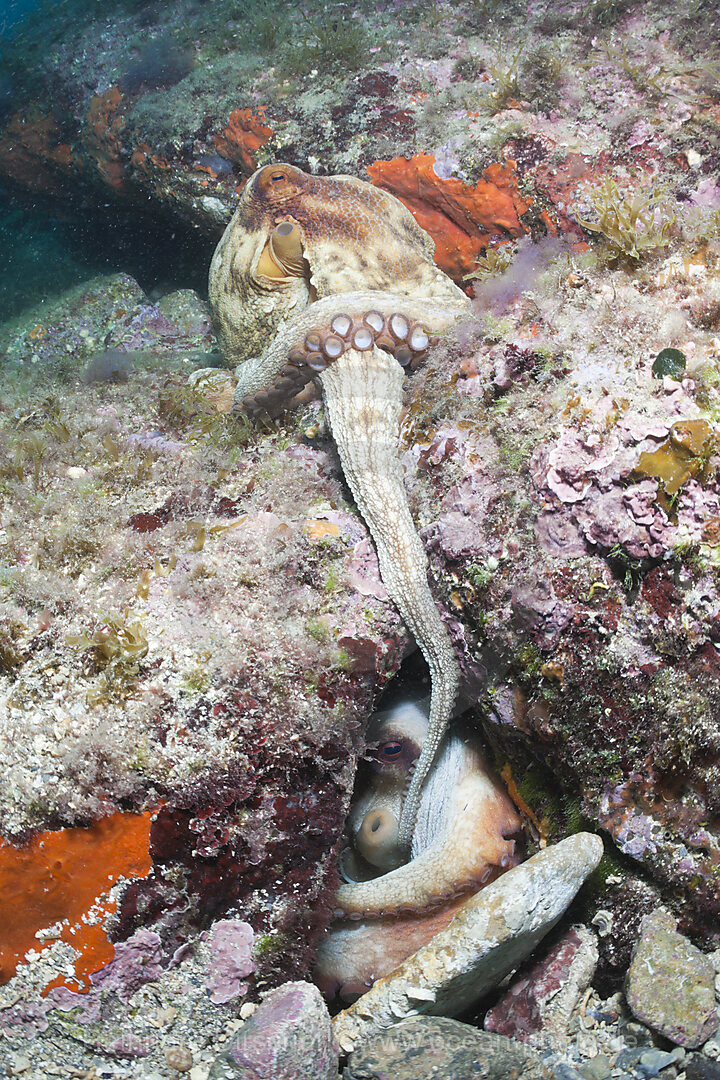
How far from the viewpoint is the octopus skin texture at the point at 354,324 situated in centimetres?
312

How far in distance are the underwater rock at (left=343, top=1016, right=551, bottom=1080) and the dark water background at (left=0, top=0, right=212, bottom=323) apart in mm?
8488

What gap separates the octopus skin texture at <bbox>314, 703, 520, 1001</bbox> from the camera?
3043mm

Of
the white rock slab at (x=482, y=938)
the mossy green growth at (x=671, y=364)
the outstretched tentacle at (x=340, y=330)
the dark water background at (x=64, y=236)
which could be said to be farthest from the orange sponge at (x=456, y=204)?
the white rock slab at (x=482, y=938)

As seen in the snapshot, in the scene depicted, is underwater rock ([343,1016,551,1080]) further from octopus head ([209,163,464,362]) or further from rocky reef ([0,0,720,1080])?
octopus head ([209,163,464,362])

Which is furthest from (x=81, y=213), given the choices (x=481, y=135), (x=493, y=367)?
(x=493, y=367)

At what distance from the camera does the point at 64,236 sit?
34.6 ft

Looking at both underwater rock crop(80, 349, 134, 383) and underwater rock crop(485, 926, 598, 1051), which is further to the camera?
underwater rock crop(80, 349, 134, 383)

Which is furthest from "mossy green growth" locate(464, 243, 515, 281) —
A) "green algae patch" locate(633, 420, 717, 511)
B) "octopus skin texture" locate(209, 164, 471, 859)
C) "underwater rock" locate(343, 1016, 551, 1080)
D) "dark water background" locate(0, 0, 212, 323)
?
"dark water background" locate(0, 0, 212, 323)

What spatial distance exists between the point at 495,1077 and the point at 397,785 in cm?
137

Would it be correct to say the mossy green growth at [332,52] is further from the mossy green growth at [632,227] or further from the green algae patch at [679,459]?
the green algae patch at [679,459]

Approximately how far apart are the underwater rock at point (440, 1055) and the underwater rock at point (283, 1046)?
0.56 feet

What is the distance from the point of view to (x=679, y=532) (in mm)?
2303

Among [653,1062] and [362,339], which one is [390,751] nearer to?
[653,1062]

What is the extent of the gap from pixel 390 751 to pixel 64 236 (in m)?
11.0
